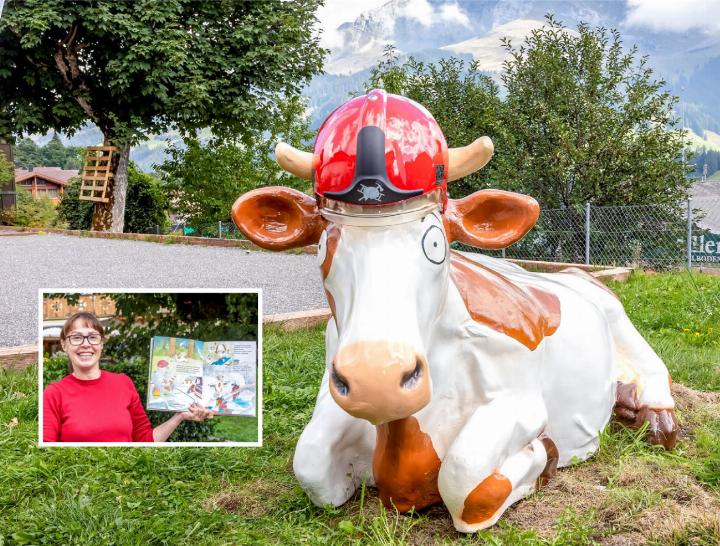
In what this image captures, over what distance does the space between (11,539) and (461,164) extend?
5.87 ft

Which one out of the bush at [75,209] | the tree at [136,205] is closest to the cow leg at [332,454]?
the tree at [136,205]

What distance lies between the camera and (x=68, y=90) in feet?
55.7

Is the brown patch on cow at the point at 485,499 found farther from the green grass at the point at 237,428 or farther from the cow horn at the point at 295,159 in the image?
the cow horn at the point at 295,159

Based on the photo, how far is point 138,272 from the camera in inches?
379

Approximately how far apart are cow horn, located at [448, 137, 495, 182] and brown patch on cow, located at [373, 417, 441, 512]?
2.47ft

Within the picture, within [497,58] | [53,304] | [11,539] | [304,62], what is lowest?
[11,539]

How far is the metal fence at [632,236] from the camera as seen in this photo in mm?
9688

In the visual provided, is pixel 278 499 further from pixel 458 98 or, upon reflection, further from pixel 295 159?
pixel 458 98

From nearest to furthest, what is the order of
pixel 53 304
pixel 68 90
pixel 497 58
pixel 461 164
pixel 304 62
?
pixel 461 164 < pixel 53 304 < pixel 497 58 < pixel 68 90 < pixel 304 62

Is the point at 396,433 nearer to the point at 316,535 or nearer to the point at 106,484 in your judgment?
the point at 316,535

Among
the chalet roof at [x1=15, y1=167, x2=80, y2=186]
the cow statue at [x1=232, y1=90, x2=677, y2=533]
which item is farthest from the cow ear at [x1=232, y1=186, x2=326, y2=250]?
the chalet roof at [x1=15, y1=167, x2=80, y2=186]

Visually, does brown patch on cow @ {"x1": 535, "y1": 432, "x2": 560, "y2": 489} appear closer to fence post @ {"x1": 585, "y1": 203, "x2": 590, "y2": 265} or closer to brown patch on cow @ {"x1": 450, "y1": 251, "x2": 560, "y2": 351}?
brown patch on cow @ {"x1": 450, "y1": 251, "x2": 560, "y2": 351}

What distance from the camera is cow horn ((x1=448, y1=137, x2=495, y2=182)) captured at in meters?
1.98

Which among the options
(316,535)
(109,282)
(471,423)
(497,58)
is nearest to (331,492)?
(316,535)
